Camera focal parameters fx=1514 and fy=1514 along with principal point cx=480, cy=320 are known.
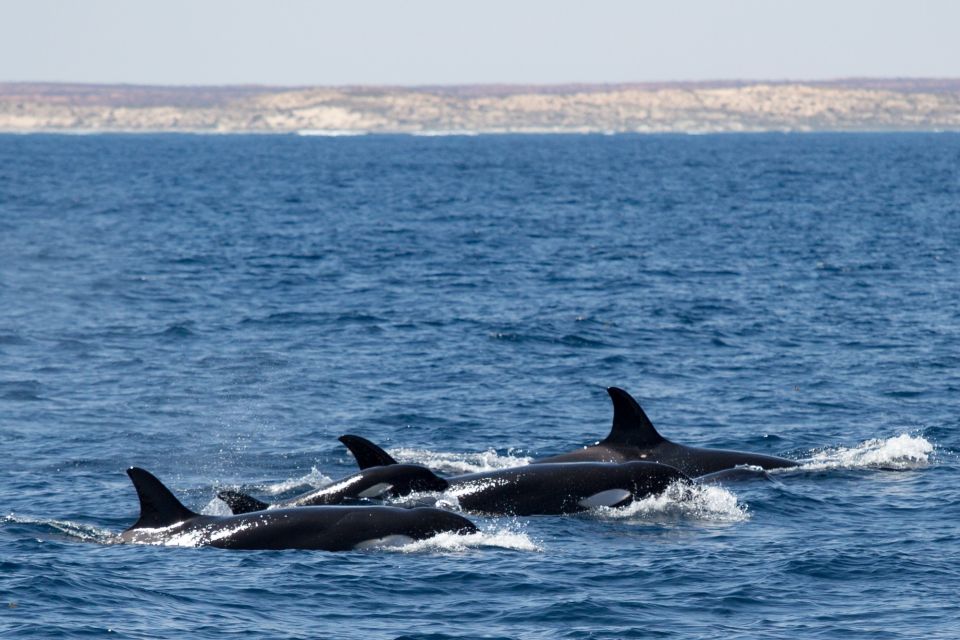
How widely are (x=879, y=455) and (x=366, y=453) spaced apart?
869 centimetres

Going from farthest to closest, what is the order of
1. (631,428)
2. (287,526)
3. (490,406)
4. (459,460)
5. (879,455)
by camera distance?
(490,406) → (459,460) → (879,455) → (631,428) → (287,526)

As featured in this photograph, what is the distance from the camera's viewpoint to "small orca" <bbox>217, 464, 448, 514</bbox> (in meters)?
21.0

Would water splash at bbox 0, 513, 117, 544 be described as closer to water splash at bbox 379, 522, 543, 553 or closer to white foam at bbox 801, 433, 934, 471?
water splash at bbox 379, 522, 543, 553

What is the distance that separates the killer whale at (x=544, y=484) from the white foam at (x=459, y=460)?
2.14 m

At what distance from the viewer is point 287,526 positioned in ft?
62.6

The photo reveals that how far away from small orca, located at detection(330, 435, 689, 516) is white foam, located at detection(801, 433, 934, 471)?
3.80m

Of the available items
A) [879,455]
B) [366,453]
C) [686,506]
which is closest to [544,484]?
[686,506]

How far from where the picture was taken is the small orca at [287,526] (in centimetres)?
1891

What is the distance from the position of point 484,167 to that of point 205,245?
295ft

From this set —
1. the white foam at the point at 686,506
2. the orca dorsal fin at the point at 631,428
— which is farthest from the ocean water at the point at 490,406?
the orca dorsal fin at the point at 631,428

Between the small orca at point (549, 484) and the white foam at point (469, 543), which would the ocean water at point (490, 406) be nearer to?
the white foam at point (469, 543)

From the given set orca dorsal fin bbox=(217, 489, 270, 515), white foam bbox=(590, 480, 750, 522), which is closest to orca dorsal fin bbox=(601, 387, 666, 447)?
white foam bbox=(590, 480, 750, 522)

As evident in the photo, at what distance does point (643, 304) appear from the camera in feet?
144

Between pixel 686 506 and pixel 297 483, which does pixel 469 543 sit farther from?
pixel 297 483
